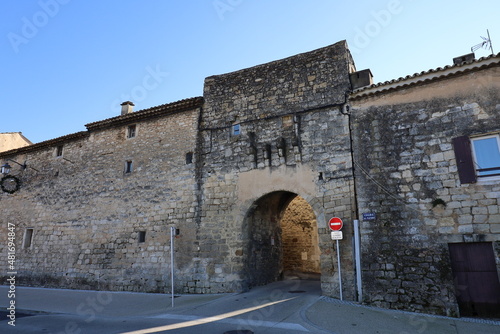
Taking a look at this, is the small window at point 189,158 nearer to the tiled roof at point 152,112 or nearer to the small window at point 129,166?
the tiled roof at point 152,112

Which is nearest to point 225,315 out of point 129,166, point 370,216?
point 370,216

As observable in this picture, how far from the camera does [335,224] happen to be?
8000 mm

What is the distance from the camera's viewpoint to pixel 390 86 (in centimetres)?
826

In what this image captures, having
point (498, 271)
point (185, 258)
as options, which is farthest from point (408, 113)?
point (185, 258)

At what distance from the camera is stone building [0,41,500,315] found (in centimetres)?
727

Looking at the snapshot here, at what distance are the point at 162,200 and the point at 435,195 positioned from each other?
8030 millimetres

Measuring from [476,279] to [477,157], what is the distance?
8.82 feet

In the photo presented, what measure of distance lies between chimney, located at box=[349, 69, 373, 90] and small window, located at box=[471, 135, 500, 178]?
9.84ft

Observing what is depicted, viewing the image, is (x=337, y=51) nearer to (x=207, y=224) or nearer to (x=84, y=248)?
(x=207, y=224)

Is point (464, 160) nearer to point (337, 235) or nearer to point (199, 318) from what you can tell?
point (337, 235)

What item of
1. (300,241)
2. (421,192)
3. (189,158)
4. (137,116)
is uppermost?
(137,116)

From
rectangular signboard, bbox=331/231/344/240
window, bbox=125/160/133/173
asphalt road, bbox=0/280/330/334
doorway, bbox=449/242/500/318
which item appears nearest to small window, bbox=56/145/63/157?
window, bbox=125/160/133/173

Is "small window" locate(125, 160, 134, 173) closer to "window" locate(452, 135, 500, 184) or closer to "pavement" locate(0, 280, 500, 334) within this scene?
"pavement" locate(0, 280, 500, 334)

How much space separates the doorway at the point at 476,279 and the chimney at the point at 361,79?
183 inches
